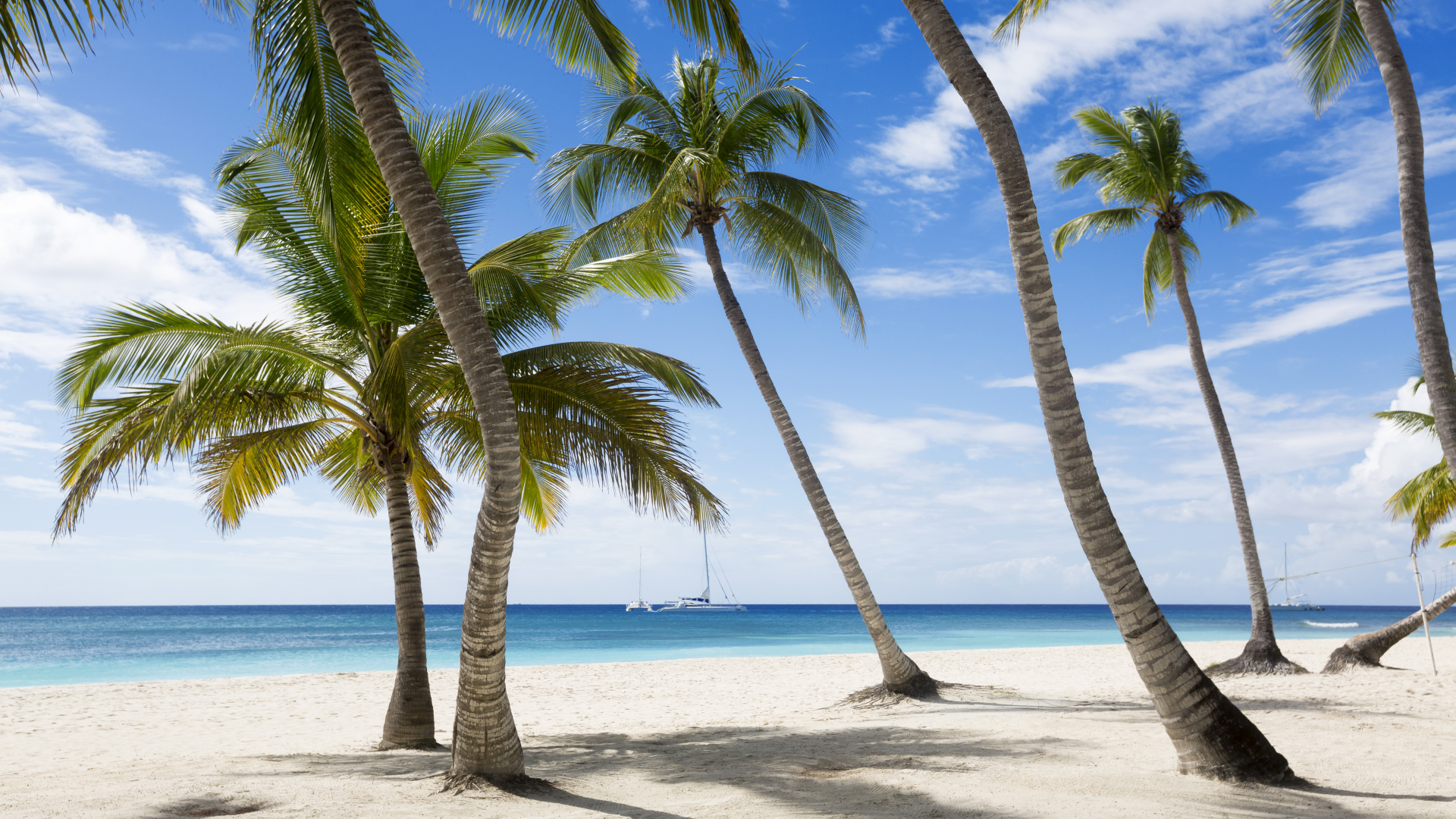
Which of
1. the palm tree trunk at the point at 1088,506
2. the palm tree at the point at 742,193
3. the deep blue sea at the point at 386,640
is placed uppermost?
the palm tree at the point at 742,193

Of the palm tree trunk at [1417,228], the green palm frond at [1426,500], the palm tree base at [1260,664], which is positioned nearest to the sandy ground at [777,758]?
the palm tree base at [1260,664]

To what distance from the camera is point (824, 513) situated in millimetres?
11398

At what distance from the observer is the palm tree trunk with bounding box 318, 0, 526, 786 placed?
534 centimetres

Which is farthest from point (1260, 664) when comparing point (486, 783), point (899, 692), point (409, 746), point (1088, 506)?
point (486, 783)

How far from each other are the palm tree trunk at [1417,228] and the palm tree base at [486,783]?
6792mm

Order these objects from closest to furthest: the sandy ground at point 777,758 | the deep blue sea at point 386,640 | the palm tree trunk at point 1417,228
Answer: the sandy ground at point 777,758, the palm tree trunk at point 1417,228, the deep blue sea at point 386,640

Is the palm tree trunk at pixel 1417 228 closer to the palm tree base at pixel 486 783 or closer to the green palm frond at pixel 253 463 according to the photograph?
the palm tree base at pixel 486 783

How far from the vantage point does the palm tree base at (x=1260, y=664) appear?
472 inches

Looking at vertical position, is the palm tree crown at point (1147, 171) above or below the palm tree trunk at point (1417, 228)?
above

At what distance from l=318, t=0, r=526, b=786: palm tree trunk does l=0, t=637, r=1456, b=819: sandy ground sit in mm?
405

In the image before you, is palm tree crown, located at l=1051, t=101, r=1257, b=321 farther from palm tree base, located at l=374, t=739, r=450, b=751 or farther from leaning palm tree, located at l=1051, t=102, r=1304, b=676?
palm tree base, located at l=374, t=739, r=450, b=751

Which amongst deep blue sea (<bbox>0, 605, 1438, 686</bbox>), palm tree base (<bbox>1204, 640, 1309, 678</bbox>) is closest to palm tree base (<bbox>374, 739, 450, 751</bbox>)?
palm tree base (<bbox>1204, 640, 1309, 678</bbox>)

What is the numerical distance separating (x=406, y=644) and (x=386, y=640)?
127 feet

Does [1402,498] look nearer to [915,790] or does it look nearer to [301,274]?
[915,790]
